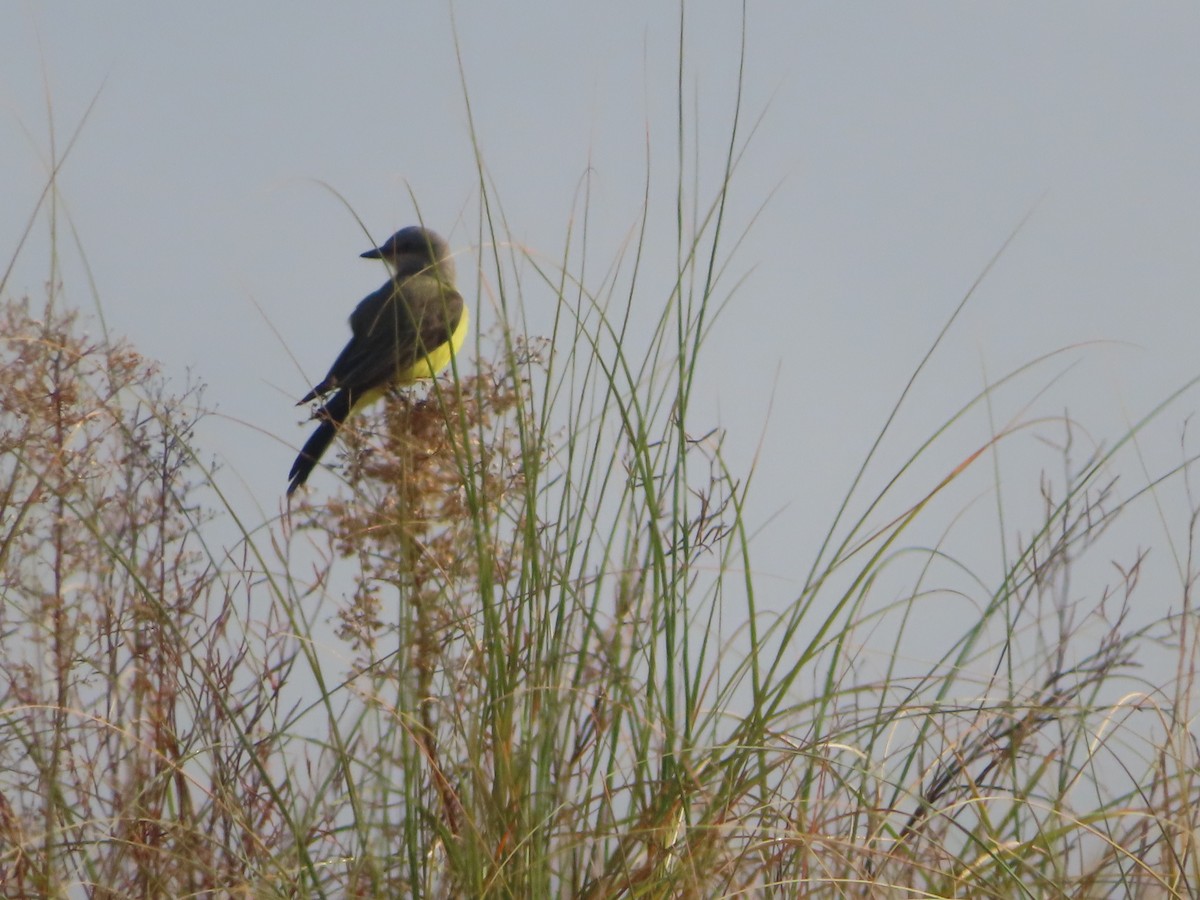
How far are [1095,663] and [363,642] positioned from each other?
1220 millimetres

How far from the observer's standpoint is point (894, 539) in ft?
7.07

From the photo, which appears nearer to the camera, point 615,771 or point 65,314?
point 615,771


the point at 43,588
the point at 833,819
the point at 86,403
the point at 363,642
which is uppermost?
the point at 86,403

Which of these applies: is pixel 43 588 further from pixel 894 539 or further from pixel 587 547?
pixel 894 539

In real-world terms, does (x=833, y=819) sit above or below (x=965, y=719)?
below

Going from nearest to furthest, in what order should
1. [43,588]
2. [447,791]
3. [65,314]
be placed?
[447,791], [43,588], [65,314]

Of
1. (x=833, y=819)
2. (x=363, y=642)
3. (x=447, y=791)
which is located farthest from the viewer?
(x=363, y=642)

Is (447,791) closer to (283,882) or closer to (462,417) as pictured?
(283,882)

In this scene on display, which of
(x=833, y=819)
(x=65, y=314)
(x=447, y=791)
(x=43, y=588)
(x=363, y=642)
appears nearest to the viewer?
(x=833, y=819)

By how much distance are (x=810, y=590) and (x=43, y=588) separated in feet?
4.74

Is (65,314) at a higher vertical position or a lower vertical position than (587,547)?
higher

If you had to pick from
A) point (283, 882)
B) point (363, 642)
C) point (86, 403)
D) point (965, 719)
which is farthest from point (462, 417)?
point (86, 403)

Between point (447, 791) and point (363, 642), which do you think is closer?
point (447, 791)

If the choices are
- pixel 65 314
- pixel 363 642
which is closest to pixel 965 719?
pixel 363 642
